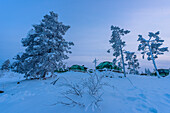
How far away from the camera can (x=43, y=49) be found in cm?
811

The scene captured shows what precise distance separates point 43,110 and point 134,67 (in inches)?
1242

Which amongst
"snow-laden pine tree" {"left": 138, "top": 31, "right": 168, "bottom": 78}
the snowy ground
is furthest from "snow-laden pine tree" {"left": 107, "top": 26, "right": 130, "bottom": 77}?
the snowy ground

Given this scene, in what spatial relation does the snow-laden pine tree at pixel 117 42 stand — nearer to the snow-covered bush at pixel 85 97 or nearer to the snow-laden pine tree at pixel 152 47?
the snow-laden pine tree at pixel 152 47

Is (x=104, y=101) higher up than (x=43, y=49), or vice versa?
(x=43, y=49)

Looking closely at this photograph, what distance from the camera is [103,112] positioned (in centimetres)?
203

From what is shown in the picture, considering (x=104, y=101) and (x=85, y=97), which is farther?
(x=85, y=97)

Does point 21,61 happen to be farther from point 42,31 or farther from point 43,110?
point 43,110

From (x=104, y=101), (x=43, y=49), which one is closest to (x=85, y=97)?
(x=104, y=101)

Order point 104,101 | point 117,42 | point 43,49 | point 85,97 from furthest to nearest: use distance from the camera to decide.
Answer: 1. point 117,42
2. point 43,49
3. point 85,97
4. point 104,101

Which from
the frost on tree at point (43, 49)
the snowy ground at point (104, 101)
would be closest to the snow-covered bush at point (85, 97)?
the snowy ground at point (104, 101)

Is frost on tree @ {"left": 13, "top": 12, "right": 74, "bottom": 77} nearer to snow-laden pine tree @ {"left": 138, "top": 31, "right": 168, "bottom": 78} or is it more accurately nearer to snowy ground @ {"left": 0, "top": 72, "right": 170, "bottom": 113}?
snowy ground @ {"left": 0, "top": 72, "right": 170, "bottom": 113}

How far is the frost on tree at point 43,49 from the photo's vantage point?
7.46 meters

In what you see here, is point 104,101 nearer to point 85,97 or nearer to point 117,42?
point 85,97

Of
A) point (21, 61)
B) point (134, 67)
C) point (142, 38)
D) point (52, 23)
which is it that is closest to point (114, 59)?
point (142, 38)
